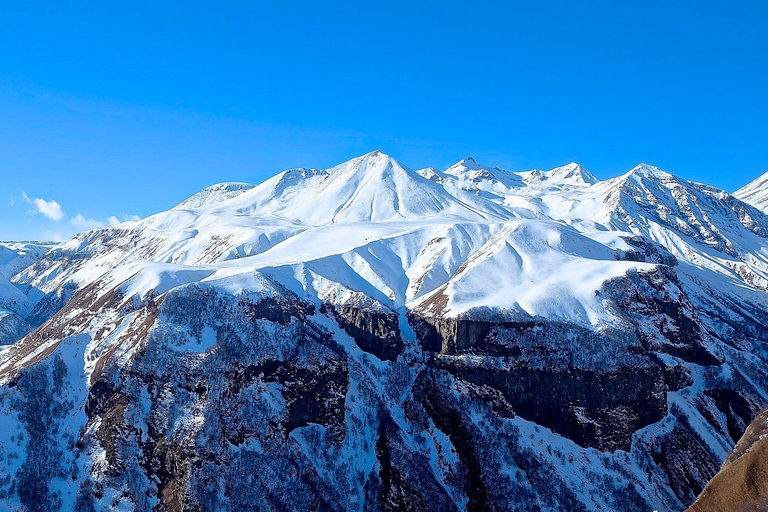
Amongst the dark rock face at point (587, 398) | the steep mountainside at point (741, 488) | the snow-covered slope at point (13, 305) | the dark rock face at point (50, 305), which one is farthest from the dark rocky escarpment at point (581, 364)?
the dark rock face at point (50, 305)

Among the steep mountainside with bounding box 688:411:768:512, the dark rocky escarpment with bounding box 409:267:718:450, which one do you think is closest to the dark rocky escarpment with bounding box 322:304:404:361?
the dark rocky escarpment with bounding box 409:267:718:450

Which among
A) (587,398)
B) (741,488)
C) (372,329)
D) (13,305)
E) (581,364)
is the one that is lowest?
(587,398)

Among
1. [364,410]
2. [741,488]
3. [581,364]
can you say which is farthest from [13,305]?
[741,488]

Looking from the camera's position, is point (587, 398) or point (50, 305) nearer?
point (587, 398)

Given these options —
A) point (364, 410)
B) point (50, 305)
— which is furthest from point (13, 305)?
point (364, 410)

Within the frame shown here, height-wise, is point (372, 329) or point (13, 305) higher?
point (13, 305)

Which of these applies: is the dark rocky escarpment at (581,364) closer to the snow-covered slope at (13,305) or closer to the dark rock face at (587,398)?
the dark rock face at (587,398)

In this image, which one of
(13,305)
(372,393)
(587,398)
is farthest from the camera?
(13,305)

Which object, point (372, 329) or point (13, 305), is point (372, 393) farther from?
A: point (13, 305)

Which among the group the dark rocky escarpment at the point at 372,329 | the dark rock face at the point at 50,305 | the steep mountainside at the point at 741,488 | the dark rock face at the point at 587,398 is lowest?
the dark rock face at the point at 587,398

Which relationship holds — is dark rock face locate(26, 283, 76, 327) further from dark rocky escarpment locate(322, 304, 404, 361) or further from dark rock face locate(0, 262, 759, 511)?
dark rocky escarpment locate(322, 304, 404, 361)

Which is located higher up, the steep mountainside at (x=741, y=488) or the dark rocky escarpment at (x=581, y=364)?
the steep mountainside at (x=741, y=488)

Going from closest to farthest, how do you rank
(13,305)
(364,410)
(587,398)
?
(587,398) → (364,410) → (13,305)
